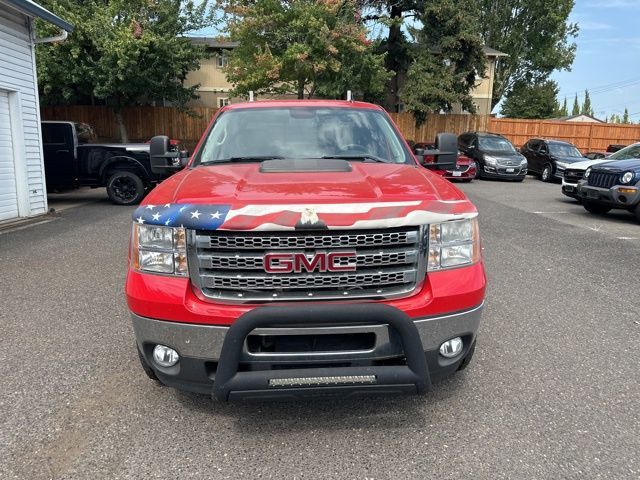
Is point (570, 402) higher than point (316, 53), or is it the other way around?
point (316, 53)

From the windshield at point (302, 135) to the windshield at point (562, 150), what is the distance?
17728 millimetres

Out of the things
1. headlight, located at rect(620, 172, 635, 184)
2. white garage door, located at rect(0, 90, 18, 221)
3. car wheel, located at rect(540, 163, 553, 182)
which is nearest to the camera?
headlight, located at rect(620, 172, 635, 184)

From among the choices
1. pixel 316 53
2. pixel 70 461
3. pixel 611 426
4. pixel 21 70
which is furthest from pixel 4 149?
pixel 316 53

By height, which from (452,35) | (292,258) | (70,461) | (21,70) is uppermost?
(452,35)

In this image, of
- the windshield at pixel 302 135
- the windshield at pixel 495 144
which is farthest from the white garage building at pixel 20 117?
the windshield at pixel 495 144

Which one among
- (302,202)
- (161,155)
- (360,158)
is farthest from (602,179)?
(302,202)

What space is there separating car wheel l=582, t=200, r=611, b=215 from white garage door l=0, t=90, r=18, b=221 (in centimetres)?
1171

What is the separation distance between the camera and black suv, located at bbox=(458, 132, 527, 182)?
59.9 ft

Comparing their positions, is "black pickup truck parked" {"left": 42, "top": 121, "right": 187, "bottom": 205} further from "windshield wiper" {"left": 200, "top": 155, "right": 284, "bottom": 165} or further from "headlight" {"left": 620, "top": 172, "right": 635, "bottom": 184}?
"headlight" {"left": 620, "top": 172, "right": 635, "bottom": 184}

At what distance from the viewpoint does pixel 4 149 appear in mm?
9594

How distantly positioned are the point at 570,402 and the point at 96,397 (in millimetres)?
2942

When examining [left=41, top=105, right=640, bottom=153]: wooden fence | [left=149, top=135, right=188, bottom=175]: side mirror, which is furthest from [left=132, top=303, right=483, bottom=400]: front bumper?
[left=41, top=105, right=640, bottom=153]: wooden fence

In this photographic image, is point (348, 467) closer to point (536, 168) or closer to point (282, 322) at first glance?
point (282, 322)

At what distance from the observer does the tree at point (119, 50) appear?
1988 centimetres
